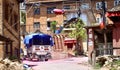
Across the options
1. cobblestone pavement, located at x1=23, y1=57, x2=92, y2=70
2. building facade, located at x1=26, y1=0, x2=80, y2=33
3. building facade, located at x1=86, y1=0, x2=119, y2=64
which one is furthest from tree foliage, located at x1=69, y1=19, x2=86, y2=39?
building facade, located at x1=86, y1=0, x2=119, y2=64

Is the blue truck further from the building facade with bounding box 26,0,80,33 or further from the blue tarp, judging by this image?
the building facade with bounding box 26,0,80,33

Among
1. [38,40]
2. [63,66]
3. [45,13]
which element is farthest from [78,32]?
[63,66]

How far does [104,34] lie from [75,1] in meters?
33.8

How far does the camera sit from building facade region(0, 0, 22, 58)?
95.6 ft

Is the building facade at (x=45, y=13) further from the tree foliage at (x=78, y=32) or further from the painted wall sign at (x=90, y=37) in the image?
the painted wall sign at (x=90, y=37)

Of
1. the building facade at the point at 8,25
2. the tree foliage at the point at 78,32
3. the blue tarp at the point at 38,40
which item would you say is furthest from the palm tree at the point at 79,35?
the building facade at the point at 8,25

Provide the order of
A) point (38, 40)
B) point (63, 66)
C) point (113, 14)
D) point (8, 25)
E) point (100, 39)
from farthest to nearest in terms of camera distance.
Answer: point (38, 40), point (63, 66), point (100, 39), point (8, 25), point (113, 14)

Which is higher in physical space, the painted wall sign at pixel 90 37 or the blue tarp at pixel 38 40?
the painted wall sign at pixel 90 37

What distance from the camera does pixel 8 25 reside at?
3253cm

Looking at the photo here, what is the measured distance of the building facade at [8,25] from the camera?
1147 inches

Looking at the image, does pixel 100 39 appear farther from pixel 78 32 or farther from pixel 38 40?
pixel 78 32

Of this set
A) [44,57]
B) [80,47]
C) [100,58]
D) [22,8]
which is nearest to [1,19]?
[100,58]

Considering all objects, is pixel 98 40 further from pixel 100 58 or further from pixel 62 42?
pixel 62 42

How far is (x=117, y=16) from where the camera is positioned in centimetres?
3045
